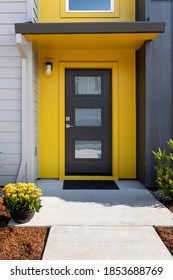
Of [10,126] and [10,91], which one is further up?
[10,91]

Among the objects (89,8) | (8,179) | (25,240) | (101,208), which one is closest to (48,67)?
(89,8)

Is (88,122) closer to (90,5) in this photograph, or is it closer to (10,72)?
(10,72)

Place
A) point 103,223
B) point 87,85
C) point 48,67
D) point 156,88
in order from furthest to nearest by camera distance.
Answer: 1. point 87,85
2. point 48,67
3. point 156,88
4. point 103,223

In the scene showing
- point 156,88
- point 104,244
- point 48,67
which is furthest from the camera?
point 48,67

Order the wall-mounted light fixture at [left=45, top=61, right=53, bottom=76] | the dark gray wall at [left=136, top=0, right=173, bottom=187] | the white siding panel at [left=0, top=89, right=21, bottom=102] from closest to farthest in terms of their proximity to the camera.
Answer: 1. the dark gray wall at [left=136, top=0, right=173, bottom=187]
2. the white siding panel at [left=0, top=89, right=21, bottom=102]
3. the wall-mounted light fixture at [left=45, top=61, right=53, bottom=76]

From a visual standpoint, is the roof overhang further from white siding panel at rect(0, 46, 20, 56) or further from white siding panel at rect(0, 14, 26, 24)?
white siding panel at rect(0, 14, 26, 24)

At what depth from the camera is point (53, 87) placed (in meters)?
5.94

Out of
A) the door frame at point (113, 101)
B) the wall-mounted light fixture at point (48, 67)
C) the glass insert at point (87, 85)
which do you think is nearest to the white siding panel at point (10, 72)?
the wall-mounted light fixture at point (48, 67)

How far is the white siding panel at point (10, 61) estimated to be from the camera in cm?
522

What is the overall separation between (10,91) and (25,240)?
307 cm

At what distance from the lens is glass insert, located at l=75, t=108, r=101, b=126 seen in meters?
6.04

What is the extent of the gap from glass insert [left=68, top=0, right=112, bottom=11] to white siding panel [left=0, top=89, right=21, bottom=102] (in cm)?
211

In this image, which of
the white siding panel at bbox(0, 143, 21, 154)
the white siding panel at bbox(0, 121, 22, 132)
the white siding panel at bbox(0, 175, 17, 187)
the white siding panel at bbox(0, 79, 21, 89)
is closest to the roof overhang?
the white siding panel at bbox(0, 79, 21, 89)

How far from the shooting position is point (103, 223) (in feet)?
11.2
